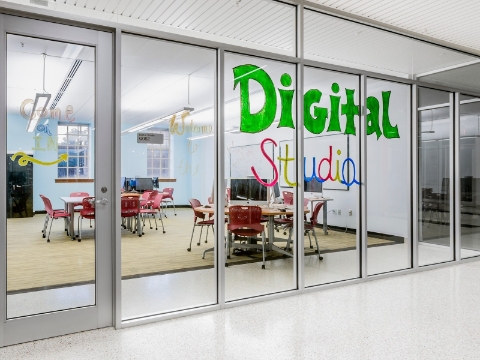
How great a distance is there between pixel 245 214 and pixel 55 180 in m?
2.43

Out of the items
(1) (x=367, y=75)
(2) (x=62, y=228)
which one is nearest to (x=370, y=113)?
(1) (x=367, y=75)

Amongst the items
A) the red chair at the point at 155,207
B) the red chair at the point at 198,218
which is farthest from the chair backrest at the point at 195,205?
the red chair at the point at 155,207

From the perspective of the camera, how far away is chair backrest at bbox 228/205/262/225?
4871mm

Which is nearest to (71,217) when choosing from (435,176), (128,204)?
(128,204)

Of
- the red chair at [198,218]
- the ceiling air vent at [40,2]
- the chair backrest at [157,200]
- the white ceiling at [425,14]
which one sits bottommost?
the red chair at [198,218]

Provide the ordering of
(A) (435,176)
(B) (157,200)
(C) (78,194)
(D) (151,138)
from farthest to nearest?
(A) (435,176), (B) (157,200), (D) (151,138), (C) (78,194)

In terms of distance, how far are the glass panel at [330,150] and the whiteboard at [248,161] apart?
540 millimetres

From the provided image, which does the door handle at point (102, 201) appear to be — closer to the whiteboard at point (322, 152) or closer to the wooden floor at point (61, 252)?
the wooden floor at point (61, 252)

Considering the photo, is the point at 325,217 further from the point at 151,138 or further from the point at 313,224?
the point at 151,138

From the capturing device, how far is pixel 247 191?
4488 mm

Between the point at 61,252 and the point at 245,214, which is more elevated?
the point at 245,214

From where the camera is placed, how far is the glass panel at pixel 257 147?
13.3 feet

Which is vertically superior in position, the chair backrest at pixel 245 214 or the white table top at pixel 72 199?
the white table top at pixel 72 199

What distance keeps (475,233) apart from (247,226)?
13.2ft
